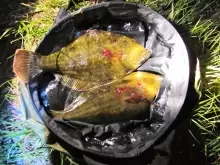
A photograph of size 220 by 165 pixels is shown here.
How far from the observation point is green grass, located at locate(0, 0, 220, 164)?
2209 mm

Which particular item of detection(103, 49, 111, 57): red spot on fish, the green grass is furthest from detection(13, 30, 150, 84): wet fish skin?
the green grass

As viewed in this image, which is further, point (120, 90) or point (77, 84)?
point (77, 84)

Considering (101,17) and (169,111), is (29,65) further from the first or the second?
(169,111)

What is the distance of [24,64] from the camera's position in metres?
2.14

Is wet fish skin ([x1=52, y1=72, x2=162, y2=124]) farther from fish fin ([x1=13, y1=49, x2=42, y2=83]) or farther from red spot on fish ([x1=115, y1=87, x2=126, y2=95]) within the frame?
fish fin ([x1=13, y1=49, x2=42, y2=83])

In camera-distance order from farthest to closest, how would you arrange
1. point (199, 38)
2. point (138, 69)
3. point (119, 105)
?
1. point (199, 38)
2. point (138, 69)
3. point (119, 105)

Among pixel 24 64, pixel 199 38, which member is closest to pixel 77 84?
pixel 24 64

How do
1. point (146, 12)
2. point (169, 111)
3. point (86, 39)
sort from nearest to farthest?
point (169, 111)
point (146, 12)
point (86, 39)

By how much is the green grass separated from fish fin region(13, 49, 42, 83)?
14.8 inches

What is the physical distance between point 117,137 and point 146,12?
590 millimetres

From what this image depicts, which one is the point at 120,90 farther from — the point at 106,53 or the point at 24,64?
the point at 24,64

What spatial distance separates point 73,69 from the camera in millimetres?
2260

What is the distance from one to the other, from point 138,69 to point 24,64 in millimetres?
548

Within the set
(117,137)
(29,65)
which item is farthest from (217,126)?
(29,65)
